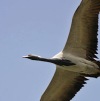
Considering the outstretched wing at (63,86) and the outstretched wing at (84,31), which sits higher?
the outstretched wing at (84,31)

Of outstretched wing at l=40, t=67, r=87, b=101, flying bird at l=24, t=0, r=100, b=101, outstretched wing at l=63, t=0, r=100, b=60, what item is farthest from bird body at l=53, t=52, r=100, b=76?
outstretched wing at l=40, t=67, r=87, b=101

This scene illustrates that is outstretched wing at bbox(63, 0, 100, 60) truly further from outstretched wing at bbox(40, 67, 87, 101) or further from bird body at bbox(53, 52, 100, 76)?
outstretched wing at bbox(40, 67, 87, 101)

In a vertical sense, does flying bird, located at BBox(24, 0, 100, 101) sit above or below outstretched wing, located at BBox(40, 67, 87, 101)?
above

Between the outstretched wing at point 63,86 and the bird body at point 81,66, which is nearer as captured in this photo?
the bird body at point 81,66

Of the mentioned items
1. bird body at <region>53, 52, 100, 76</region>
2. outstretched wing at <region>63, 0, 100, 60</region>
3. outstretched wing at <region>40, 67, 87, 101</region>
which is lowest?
outstretched wing at <region>40, 67, 87, 101</region>

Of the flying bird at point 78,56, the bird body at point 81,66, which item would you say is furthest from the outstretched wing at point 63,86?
the bird body at point 81,66

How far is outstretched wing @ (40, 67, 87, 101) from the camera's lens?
29.3 metres

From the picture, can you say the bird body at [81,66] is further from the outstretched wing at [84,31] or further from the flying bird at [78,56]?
the outstretched wing at [84,31]

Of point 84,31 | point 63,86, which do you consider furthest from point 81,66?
point 63,86

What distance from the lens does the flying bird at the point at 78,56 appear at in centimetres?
2809

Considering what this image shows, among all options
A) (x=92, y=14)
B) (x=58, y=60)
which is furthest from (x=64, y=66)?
(x=92, y=14)

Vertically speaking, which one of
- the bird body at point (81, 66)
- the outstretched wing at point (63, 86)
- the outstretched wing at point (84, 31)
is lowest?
the outstretched wing at point (63, 86)

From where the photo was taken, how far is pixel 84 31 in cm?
2855

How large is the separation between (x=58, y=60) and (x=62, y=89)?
189 cm
